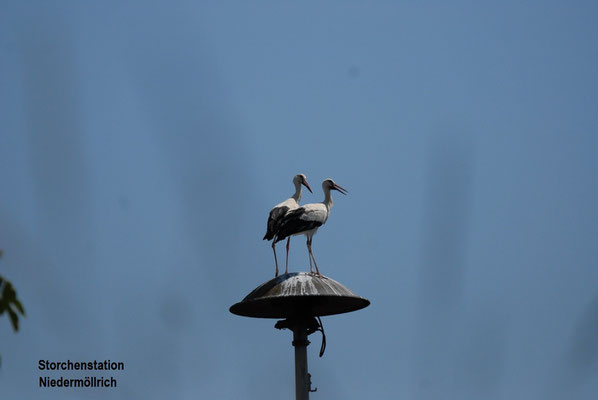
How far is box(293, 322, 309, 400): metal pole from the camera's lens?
13.7 meters

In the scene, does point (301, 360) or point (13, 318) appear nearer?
point (13, 318)

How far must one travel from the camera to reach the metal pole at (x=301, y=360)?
13731mm

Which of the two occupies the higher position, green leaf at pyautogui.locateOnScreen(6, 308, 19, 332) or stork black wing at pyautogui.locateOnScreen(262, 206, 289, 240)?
stork black wing at pyautogui.locateOnScreen(262, 206, 289, 240)

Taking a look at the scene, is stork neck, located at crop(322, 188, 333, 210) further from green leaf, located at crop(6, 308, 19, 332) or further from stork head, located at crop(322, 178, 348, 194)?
green leaf, located at crop(6, 308, 19, 332)

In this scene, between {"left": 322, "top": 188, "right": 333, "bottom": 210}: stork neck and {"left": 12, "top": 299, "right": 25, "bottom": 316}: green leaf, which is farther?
{"left": 322, "top": 188, "right": 333, "bottom": 210}: stork neck

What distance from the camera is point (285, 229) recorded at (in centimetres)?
1664

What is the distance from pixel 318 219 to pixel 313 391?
13.7 feet

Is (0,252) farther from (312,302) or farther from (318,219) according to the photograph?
(318,219)

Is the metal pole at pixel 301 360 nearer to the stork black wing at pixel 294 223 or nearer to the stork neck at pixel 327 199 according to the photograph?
the stork black wing at pixel 294 223

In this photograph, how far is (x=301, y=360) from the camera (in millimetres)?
14016

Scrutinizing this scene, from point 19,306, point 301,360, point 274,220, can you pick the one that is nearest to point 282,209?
point 274,220

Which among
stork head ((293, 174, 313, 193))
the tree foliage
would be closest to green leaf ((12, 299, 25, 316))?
the tree foliage

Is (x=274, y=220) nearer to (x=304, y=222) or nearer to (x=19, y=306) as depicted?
(x=304, y=222)

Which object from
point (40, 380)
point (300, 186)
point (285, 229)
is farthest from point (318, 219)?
point (40, 380)
